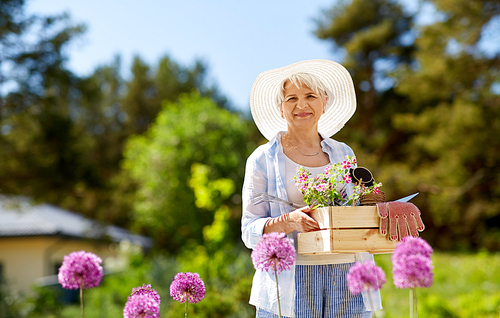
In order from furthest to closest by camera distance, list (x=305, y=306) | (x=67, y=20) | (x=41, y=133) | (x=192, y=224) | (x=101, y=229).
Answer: (x=101, y=229)
(x=192, y=224)
(x=67, y=20)
(x=41, y=133)
(x=305, y=306)

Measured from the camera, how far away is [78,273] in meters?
1.46

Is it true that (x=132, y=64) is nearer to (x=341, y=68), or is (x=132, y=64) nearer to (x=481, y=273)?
(x=481, y=273)

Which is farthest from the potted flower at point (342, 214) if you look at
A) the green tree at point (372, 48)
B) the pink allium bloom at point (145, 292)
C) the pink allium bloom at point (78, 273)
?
the green tree at point (372, 48)

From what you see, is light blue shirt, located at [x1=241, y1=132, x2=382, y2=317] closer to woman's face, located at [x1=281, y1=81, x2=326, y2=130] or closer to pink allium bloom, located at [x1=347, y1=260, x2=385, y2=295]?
woman's face, located at [x1=281, y1=81, x2=326, y2=130]

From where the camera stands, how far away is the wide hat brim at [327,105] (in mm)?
2232

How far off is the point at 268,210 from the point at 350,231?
0.48 meters

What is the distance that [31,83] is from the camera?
9797 millimetres

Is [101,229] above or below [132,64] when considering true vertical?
below

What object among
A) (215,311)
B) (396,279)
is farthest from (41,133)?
(396,279)

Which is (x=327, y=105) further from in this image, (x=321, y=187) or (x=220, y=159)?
(x=220, y=159)

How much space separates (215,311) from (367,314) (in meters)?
2.89

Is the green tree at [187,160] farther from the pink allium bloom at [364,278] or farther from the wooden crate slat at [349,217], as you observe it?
the pink allium bloom at [364,278]

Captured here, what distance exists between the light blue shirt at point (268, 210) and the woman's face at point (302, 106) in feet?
0.43

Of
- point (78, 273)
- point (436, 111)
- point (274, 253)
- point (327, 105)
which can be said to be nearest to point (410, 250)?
point (274, 253)
